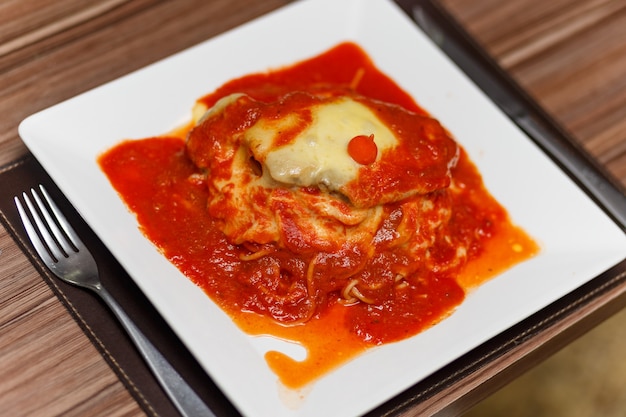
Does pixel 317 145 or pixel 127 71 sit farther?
pixel 127 71

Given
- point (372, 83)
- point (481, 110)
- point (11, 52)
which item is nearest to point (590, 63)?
point (481, 110)

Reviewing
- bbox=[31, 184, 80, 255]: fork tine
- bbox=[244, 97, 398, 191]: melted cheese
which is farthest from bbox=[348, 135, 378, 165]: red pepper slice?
bbox=[31, 184, 80, 255]: fork tine

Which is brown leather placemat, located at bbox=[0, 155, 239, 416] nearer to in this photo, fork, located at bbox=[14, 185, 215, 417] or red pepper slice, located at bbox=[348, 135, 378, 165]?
fork, located at bbox=[14, 185, 215, 417]

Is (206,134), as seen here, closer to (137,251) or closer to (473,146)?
(137,251)

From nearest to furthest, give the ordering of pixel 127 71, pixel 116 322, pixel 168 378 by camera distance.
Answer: pixel 168 378 < pixel 116 322 < pixel 127 71

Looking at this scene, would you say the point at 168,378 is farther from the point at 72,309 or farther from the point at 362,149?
the point at 362,149

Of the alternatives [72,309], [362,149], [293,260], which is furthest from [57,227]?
[362,149]
